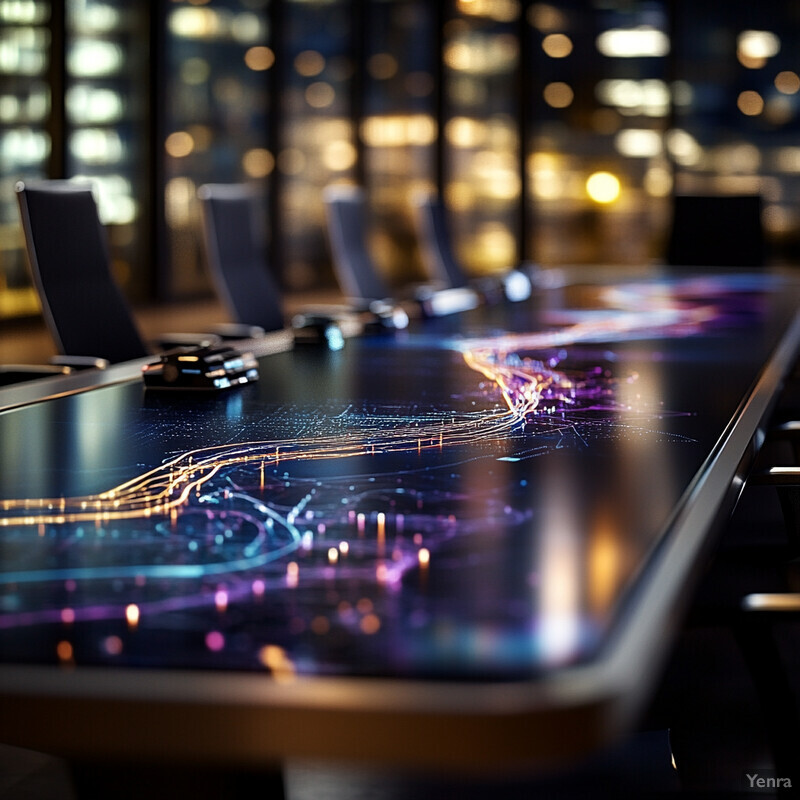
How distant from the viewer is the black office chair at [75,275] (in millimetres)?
3570

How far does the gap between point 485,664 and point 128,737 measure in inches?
9.8

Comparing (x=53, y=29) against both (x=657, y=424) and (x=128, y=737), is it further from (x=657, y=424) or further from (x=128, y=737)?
(x=128, y=737)

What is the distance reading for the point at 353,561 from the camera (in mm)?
1146

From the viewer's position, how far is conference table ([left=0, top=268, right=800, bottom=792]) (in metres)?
0.81

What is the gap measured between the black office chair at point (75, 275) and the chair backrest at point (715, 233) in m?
3.98

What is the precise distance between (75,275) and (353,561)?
9.23 ft

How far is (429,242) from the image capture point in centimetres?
698

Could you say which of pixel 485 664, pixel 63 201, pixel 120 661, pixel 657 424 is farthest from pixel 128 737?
pixel 63 201

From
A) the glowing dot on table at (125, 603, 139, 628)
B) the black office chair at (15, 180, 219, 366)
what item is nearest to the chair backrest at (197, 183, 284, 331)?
the black office chair at (15, 180, 219, 366)

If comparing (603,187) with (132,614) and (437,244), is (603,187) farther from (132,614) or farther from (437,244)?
(132,614)

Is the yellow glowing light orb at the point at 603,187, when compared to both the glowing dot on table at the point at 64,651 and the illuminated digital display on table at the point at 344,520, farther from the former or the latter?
the glowing dot on table at the point at 64,651

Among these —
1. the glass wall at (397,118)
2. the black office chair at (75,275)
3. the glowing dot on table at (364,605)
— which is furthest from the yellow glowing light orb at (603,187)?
the glowing dot on table at (364,605)

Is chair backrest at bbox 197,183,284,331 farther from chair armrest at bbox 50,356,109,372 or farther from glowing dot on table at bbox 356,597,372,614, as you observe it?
glowing dot on table at bbox 356,597,372,614

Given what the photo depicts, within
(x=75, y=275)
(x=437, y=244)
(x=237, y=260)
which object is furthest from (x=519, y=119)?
(x=75, y=275)
